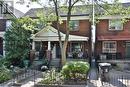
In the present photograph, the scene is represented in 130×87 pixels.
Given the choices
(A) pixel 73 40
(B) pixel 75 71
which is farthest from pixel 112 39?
(B) pixel 75 71

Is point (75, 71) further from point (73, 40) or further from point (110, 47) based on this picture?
point (110, 47)

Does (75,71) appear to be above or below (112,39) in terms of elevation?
below

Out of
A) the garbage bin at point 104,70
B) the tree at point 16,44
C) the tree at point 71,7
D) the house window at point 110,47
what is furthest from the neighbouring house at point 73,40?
the garbage bin at point 104,70

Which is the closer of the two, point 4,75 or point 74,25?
point 4,75

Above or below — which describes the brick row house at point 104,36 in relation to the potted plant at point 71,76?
above

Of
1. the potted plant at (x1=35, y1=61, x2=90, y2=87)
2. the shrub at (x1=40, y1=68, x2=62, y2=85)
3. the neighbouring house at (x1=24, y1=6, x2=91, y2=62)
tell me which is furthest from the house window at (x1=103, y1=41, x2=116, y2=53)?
the shrub at (x1=40, y1=68, x2=62, y2=85)

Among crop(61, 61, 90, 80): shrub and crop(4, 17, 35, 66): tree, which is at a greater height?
crop(4, 17, 35, 66): tree

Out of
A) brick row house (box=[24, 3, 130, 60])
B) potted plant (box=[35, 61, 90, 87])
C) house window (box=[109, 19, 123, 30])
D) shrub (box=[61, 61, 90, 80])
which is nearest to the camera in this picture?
potted plant (box=[35, 61, 90, 87])

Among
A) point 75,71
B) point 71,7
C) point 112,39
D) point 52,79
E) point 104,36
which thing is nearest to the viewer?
point 52,79

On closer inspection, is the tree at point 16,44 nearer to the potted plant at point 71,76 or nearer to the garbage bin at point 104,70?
the potted plant at point 71,76

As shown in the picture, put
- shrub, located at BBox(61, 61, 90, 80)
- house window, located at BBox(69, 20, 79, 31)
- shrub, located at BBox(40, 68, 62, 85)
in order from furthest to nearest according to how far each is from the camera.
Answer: house window, located at BBox(69, 20, 79, 31)
shrub, located at BBox(61, 61, 90, 80)
shrub, located at BBox(40, 68, 62, 85)

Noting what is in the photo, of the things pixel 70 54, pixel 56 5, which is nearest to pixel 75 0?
pixel 56 5

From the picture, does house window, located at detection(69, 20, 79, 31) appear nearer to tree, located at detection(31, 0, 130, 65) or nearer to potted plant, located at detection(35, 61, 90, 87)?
tree, located at detection(31, 0, 130, 65)

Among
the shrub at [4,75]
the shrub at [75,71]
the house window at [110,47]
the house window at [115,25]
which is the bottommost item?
the shrub at [4,75]
